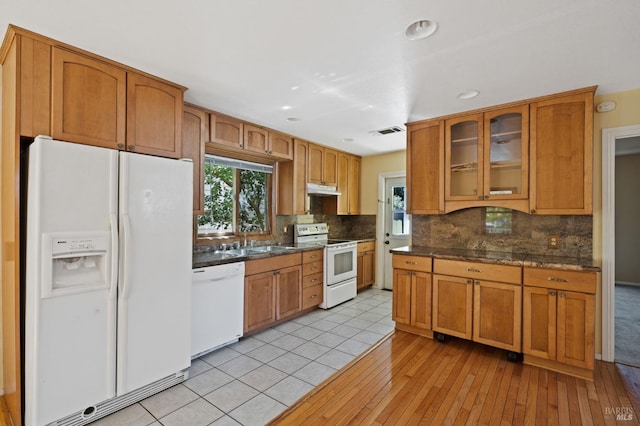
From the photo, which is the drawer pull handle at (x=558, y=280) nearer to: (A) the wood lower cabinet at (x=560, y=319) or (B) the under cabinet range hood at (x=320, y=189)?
(A) the wood lower cabinet at (x=560, y=319)

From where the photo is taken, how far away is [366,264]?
17.2ft

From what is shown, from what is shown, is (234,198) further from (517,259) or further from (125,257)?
(517,259)

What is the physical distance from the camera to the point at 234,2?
157 cm

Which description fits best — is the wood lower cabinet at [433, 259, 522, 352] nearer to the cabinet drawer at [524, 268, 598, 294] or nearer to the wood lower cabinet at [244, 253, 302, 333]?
the cabinet drawer at [524, 268, 598, 294]

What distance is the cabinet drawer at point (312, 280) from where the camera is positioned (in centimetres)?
393

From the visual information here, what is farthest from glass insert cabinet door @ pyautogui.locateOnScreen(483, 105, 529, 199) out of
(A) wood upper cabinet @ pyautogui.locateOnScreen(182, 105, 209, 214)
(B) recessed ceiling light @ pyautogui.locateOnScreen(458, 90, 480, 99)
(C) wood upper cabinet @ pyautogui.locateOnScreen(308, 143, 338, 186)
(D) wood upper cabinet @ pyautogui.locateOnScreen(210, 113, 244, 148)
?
(A) wood upper cabinet @ pyautogui.locateOnScreen(182, 105, 209, 214)

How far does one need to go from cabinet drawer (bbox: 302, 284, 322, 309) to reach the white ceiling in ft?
7.64

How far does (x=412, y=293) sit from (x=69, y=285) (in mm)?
2957

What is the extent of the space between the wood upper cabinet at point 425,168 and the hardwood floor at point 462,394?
5.25ft

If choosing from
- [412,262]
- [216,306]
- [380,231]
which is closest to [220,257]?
[216,306]

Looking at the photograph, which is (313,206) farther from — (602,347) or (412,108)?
(602,347)

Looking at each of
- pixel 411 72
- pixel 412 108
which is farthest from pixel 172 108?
pixel 412 108

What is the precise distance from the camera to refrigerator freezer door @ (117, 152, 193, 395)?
2.04m

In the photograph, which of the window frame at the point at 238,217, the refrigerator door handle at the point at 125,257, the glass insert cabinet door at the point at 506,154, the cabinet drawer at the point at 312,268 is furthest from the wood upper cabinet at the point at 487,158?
the refrigerator door handle at the point at 125,257
